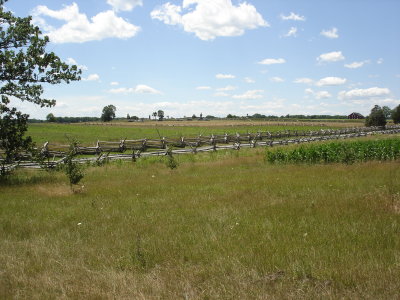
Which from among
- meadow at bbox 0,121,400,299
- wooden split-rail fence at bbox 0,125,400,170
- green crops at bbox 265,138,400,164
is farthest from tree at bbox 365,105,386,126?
meadow at bbox 0,121,400,299

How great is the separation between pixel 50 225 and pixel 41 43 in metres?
11.2

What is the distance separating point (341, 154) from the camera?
20.1m

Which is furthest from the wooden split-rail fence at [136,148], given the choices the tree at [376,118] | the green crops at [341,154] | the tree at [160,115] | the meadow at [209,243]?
the tree at [160,115]

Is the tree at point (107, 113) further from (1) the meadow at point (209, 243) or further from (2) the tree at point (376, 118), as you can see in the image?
(1) the meadow at point (209, 243)

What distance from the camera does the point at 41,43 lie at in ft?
52.6

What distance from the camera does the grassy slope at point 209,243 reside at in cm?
457

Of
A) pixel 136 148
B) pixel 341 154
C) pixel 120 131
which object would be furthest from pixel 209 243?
pixel 120 131

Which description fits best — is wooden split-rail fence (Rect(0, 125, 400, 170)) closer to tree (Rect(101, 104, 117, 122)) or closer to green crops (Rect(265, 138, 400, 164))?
green crops (Rect(265, 138, 400, 164))

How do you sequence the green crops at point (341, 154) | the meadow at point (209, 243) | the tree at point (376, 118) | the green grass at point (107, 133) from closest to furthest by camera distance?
the meadow at point (209, 243) < the green crops at point (341, 154) < the green grass at point (107, 133) < the tree at point (376, 118)

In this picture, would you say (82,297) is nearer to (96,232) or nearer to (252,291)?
(252,291)

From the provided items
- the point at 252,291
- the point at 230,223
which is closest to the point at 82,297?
the point at 252,291

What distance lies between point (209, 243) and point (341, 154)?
1615 centimetres

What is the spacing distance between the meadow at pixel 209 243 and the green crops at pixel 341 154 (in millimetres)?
8371

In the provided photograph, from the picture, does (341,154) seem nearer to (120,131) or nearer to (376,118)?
(120,131)
